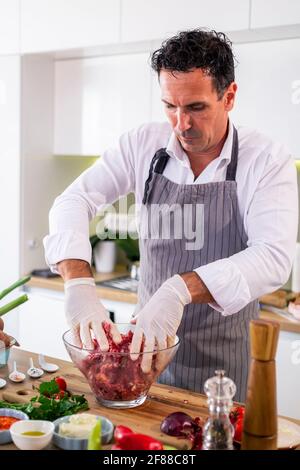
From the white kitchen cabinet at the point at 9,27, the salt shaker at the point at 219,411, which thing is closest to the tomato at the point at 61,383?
the salt shaker at the point at 219,411

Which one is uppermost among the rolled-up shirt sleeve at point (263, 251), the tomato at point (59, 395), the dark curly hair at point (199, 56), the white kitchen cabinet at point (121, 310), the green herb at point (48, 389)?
the dark curly hair at point (199, 56)

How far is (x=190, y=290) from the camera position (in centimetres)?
157

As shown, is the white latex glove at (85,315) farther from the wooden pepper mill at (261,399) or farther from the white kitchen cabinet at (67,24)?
the white kitchen cabinet at (67,24)

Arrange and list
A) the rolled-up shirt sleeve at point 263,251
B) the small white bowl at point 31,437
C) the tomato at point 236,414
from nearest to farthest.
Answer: the small white bowl at point 31,437
the tomato at point 236,414
the rolled-up shirt sleeve at point 263,251

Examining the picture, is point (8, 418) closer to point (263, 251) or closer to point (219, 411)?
point (219, 411)

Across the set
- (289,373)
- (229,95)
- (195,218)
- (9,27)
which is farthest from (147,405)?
(9,27)

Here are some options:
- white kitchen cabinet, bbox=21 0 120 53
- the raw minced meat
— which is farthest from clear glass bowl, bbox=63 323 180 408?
white kitchen cabinet, bbox=21 0 120 53

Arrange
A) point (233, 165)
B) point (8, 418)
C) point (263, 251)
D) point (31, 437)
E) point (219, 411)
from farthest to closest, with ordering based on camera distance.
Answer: point (233, 165)
point (263, 251)
point (8, 418)
point (31, 437)
point (219, 411)

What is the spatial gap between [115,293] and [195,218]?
4.04 ft

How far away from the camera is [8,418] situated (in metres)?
1.33

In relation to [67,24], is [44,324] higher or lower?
lower

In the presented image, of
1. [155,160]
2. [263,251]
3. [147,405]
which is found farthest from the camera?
[155,160]

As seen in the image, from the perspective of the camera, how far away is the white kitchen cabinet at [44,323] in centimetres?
327

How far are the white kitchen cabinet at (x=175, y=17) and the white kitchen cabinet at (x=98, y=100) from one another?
8.5 inches
